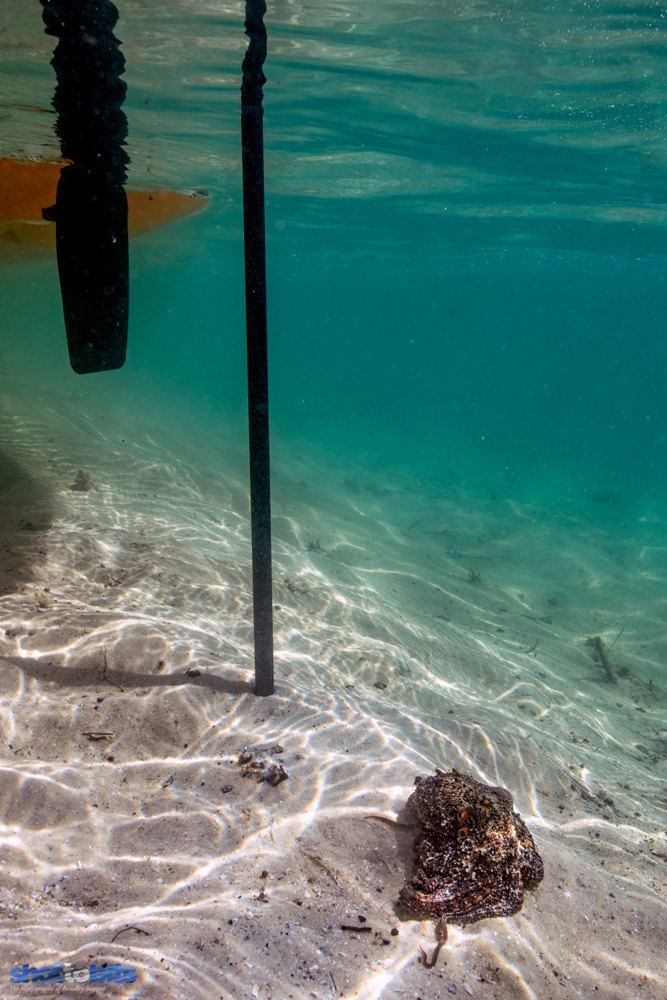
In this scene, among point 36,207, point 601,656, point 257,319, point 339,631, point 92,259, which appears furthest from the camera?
point 36,207

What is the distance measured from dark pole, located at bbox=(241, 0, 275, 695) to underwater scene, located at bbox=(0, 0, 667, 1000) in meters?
0.86

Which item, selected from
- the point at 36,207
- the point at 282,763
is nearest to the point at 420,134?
the point at 36,207

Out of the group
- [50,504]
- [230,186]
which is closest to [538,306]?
[230,186]

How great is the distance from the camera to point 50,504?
838cm

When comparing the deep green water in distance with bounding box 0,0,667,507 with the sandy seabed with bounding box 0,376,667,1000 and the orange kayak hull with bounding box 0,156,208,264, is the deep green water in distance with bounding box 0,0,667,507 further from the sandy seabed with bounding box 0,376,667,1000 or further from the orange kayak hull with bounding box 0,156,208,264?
the sandy seabed with bounding box 0,376,667,1000

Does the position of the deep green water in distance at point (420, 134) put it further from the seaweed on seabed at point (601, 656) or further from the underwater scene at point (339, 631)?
the seaweed on seabed at point (601, 656)

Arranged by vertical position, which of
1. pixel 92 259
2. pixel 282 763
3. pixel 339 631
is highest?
pixel 92 259

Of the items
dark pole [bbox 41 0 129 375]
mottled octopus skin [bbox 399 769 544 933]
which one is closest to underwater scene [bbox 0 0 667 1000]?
mottled octopus skin [bbox 399 769 544 933]

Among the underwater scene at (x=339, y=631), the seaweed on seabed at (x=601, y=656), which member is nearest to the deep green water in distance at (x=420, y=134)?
the underwater scene at (x=339, y=631)

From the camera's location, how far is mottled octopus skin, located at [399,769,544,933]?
2701 millimetres

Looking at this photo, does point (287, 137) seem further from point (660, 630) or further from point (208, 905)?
point (208, 905)

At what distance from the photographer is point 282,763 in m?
3.85

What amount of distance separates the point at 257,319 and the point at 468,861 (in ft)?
Result: 12.5

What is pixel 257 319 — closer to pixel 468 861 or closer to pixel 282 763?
pixel 282 763
